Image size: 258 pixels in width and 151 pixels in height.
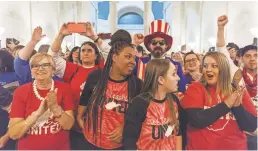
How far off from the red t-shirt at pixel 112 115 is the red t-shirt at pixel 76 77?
41cm

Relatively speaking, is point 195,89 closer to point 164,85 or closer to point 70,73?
point 164,85

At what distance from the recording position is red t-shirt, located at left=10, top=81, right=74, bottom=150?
1.77 metres

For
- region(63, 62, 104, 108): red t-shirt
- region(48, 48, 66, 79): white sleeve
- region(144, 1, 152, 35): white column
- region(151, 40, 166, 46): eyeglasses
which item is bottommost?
region(63, 62, 104, 108): red t-shirt

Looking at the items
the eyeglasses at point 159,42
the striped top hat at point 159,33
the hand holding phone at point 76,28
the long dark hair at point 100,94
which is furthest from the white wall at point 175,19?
the long dark hair at point 100,94

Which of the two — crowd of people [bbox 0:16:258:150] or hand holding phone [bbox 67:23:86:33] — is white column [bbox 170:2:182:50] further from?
crowd of people [bbox 0:16:258:150]

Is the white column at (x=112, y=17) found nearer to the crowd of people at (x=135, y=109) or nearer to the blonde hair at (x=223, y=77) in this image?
the crowd of people at (x=135, y=109)

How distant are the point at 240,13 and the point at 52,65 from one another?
5836 mm

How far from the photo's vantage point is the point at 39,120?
181cm

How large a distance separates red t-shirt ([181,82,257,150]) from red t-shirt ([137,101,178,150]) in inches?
6.8

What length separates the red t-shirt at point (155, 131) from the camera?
169 centimetres

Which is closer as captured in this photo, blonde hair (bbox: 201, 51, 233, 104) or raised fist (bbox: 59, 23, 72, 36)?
blonde hair (bbox: 201, 51, 233, 104)

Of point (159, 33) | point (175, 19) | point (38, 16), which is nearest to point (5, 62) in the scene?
point (159, 33)

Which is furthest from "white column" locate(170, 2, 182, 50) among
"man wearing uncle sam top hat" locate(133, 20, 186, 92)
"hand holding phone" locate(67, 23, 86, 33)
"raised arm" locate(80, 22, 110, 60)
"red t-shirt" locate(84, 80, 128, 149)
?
"red t-shirt" locate(84, 80, 128, 149)

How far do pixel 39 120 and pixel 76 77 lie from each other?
0.59m
